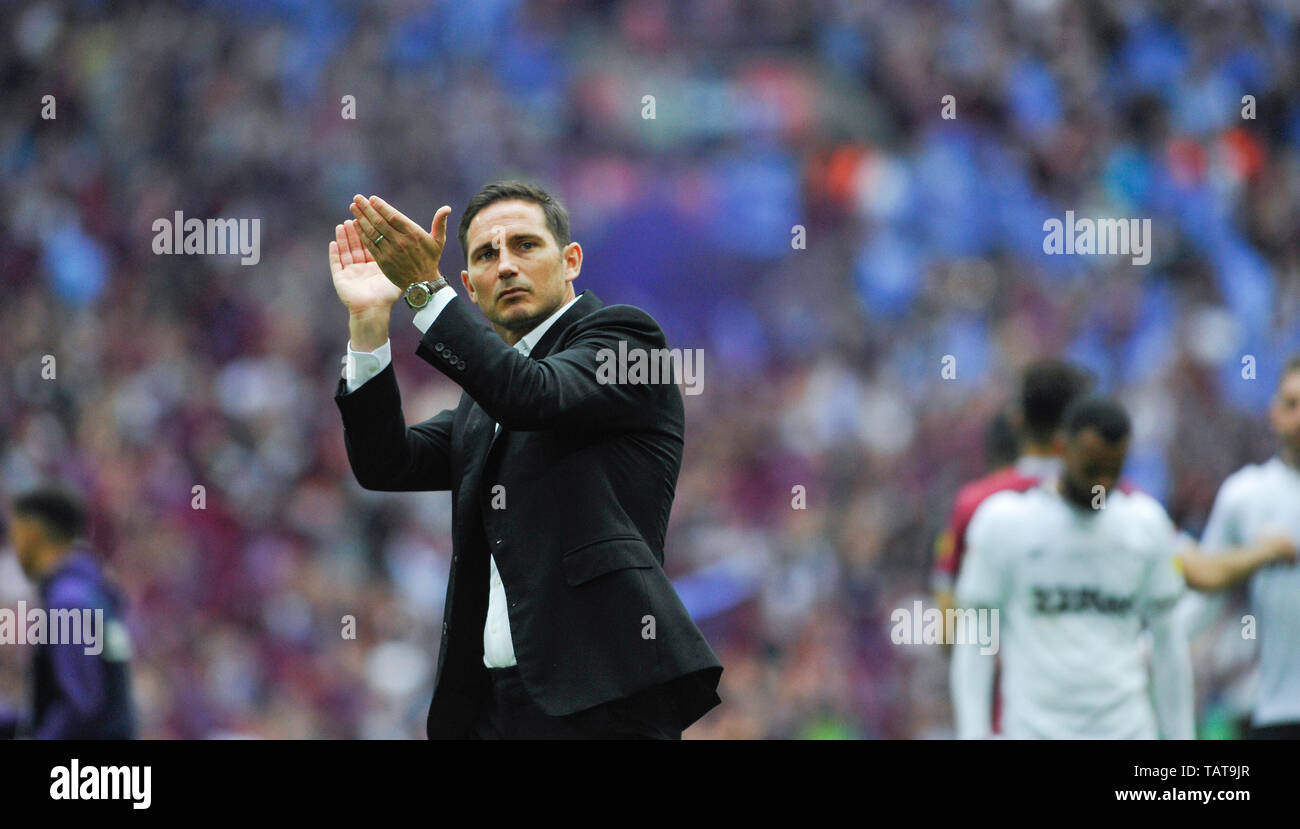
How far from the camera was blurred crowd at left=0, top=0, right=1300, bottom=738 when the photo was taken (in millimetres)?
9180

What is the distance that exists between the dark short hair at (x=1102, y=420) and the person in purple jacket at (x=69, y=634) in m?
2.87

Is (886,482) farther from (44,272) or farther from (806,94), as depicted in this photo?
(44,272)

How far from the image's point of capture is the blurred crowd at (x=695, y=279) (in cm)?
918

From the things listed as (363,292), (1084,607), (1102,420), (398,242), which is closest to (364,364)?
(363,292)

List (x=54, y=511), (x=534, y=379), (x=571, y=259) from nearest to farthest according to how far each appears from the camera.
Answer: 1. (x=534, y=379)
2. (x=571, y=259)
3. (x=54, y=511)

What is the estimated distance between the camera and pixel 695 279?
11461 millimetres

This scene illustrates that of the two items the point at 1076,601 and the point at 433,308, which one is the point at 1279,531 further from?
the point at 433,308

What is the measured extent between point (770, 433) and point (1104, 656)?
5709 millimetres

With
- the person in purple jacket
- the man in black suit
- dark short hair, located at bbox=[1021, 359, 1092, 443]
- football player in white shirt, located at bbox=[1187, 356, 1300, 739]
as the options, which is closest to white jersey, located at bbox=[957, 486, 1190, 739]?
football player in white shirt, located at bbox=[1187, 356, 1300, 739]

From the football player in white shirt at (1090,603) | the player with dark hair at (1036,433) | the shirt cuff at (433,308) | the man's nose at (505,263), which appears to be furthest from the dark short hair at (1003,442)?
the shirt cuff at (433,308)

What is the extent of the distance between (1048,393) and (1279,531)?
806 millimetres

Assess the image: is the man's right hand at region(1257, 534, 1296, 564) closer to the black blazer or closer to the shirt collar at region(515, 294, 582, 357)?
the black blazer
